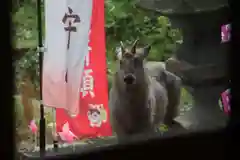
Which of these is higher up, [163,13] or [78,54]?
[163,13]

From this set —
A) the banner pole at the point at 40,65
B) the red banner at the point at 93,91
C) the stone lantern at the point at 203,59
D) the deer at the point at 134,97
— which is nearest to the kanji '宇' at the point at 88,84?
the red banner at the point at 93,91

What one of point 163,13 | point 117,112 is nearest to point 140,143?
point 117,112

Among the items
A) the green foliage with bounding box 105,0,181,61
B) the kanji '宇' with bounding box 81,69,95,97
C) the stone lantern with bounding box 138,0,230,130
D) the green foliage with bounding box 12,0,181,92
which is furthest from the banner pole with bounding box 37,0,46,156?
the stone lantern with bounding box 138,0,230,130

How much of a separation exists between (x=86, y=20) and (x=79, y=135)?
1.85 ft

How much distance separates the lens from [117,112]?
2479mm

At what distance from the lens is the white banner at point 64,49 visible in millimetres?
2215

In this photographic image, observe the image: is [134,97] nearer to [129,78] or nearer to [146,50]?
[129,78]

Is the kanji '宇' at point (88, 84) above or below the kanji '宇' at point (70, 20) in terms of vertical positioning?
below

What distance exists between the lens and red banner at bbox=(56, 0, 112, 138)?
234 cm

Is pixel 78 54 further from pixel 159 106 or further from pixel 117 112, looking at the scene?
pixel 159 106

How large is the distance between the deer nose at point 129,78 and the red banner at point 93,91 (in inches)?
4.6

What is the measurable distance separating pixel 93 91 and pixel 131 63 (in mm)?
256

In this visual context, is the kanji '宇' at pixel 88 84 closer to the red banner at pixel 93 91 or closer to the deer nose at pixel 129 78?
the red banner at pixel 93 91

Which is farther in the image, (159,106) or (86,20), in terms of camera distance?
(159,106)
